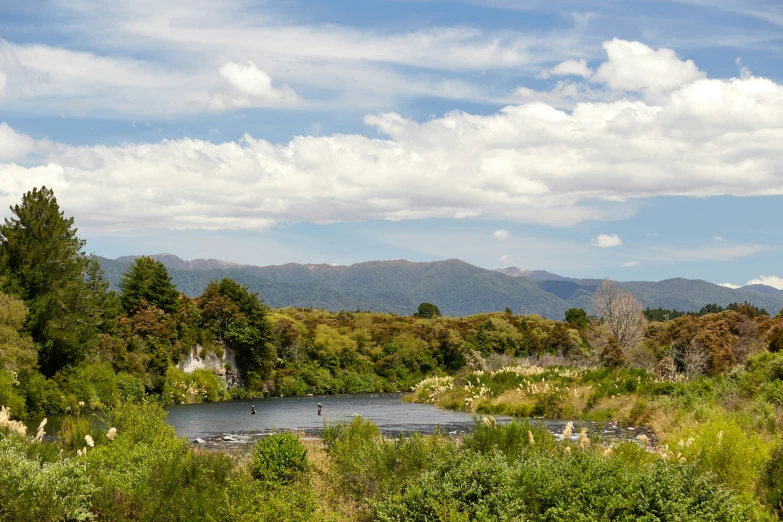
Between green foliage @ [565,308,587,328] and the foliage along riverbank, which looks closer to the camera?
the foliage along riverbank

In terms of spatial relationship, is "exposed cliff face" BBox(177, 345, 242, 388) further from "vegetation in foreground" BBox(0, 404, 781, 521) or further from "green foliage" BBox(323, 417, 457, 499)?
"green foliage" BBox(323, 417, 457, 499)

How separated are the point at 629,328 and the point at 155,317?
136ft

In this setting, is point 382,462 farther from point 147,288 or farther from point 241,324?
point 241,324

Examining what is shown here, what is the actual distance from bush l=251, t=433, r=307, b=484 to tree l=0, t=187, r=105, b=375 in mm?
36766

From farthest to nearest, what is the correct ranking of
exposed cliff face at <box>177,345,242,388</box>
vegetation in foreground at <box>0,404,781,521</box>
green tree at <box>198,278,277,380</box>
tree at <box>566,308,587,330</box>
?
tree at <box>566,308,587,330</box>, green tree at <box>198,278,277,380</box>, exposed cliff face at <box>177,345,242,388</box>, vegetation in foreground at <box>0,404,781,521</box>

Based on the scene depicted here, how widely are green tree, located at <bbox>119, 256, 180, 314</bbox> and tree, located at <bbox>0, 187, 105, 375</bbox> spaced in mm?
13286

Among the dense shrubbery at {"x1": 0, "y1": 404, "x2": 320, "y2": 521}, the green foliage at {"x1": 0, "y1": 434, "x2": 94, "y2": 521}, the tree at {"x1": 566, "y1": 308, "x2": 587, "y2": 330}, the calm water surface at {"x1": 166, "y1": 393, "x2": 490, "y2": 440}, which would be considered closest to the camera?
the green foliage at {"x1": 0, "y1": 434, "x2": 94, "y2": 521}

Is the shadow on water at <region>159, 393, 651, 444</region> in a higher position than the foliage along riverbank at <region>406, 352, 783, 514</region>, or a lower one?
lower

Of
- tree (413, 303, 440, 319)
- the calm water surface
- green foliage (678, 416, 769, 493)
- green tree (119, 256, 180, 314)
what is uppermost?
green tree (119, 256, 180, 314)

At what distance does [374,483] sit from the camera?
45.3 feet

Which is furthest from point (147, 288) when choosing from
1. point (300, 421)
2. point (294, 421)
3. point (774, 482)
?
point (774, 482)

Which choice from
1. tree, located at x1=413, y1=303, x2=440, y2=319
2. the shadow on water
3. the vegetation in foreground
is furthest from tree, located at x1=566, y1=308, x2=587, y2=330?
the vegetation in foreground

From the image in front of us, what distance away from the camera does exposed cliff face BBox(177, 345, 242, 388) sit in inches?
2562

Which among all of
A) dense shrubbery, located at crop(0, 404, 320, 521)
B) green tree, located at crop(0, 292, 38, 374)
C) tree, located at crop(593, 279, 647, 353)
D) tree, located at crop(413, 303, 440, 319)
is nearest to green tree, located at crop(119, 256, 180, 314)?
green tree, located at crop(0, 292, 38, 374)
